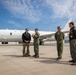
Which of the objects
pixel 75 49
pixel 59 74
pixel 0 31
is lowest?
pixel 59 74

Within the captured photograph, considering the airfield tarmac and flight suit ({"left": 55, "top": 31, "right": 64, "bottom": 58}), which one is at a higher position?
flight suit ({"left": 55, "top": 31, "right": 64, "bottom": 58})

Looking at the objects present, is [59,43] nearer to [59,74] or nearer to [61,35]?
[61,35]

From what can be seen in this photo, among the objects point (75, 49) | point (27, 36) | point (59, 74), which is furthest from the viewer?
point (27, 36)

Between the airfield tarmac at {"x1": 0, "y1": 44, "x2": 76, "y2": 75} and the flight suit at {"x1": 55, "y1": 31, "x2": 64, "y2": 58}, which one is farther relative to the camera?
the flight suit at {"x1": 55, "y1": 31, "x2": 64, "y2": 58}

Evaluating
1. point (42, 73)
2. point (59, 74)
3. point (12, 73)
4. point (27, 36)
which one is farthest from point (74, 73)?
point (27, 36)

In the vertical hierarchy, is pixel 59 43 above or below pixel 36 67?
above

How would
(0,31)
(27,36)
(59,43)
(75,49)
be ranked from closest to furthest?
(75,49) → (59,43) → (27,36) → (0,31)

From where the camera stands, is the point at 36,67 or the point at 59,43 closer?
A: the point at 36,67

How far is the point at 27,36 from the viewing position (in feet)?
34.9

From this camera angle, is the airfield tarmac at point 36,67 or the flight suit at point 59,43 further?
the flight suit at point 59,43

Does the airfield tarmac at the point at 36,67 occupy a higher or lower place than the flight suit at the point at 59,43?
lower

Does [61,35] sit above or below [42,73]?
above

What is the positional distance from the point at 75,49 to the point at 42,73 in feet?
7.88

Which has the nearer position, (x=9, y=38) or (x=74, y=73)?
(x=74, y=73)
